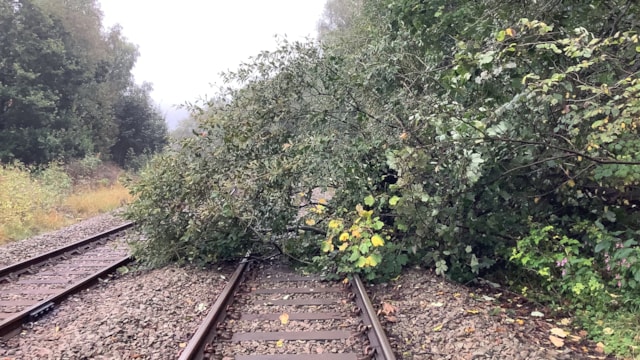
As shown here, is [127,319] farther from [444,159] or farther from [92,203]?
[92,203]

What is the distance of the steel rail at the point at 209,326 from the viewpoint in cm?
403

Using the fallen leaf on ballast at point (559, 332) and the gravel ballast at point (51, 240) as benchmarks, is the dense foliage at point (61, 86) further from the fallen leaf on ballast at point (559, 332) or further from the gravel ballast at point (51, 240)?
the fallen leaf on ballast at point (559, 332)

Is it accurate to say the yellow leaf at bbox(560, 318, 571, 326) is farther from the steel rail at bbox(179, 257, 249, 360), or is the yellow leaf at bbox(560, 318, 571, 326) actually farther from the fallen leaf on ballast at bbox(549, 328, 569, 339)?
the steel rail at bbox(179, 257, 249, 360)

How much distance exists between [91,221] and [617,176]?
13902 millimetres

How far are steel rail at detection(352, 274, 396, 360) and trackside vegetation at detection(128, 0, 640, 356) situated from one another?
1.65 ft

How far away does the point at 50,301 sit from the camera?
588 centimetres

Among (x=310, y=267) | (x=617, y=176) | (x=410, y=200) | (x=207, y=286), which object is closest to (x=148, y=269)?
(x=207, y=286)

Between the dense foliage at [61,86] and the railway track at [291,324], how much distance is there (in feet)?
76.5

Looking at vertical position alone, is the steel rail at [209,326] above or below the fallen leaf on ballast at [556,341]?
below

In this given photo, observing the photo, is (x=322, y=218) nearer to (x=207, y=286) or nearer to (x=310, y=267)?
(x=310, y=267)

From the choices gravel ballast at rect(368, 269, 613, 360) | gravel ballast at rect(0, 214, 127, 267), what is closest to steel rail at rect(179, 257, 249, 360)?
gravel ballast at rect(368, 269, 613, 360)

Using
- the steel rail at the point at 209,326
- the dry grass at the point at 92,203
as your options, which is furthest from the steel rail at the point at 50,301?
the dry grass at the point at 92,203

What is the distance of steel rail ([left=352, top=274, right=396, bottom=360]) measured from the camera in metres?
3.90

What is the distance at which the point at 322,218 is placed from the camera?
25.6 feet
